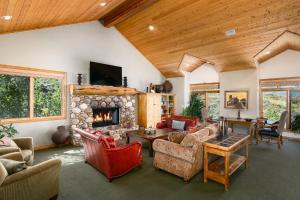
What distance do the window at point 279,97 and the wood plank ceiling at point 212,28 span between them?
120 cm

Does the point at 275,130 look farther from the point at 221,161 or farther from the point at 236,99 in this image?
the point at 221,161

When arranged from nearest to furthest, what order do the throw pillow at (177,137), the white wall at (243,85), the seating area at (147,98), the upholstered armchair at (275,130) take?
the seating area at (147,98) → the throw pillow at (177,137) → the upholstered armchair at (275,130) → the white wall at (243,85)

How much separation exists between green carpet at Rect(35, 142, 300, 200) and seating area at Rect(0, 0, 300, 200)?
0.09ft

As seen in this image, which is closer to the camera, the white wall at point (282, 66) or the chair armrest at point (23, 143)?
the chair armrest at point (23, 143)

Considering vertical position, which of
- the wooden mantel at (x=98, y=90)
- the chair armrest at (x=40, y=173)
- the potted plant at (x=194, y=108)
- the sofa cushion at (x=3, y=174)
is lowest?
the chair armrest at (x=40, y=173)

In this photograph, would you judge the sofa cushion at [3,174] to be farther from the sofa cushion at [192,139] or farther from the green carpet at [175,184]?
the sofa cushion at [192,139]

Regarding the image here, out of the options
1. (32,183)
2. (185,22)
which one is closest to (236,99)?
(185,22)

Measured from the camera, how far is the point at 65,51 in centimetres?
586

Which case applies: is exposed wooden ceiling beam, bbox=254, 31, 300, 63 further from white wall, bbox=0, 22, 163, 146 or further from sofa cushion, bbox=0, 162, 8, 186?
sofa cushion, bbox=0, 162, 8, 186

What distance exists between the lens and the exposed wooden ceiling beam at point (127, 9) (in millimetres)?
Answer: 5289

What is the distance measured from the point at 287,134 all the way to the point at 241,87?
244 centimetres

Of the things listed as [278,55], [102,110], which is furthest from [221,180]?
[278,55]

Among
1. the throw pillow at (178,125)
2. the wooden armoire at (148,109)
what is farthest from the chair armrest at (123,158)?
the wooden armoire at (148,109)

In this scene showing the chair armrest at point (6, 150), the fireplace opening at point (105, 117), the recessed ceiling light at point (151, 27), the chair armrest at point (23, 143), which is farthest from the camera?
the fireplace opening at point (105, 117)
